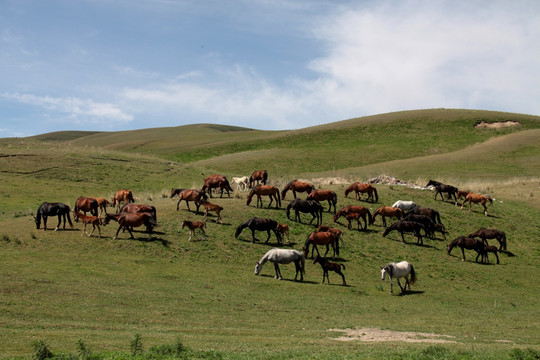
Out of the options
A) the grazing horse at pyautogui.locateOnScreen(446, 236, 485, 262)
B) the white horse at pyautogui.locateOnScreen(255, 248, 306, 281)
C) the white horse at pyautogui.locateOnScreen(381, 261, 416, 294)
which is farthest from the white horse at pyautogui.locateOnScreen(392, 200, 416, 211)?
the white horse at pyautogui.locateOnScreen(255, 248, 306, 281)

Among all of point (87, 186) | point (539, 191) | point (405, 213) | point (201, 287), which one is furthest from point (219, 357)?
point (539, 191)

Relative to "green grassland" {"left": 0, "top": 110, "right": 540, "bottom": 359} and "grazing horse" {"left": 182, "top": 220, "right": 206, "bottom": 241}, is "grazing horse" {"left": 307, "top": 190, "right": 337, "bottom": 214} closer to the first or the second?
"green grassland" {"left": 0, "top": 110, "right": 540, "bottom": 359}

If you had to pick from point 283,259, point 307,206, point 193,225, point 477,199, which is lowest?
point 283,259

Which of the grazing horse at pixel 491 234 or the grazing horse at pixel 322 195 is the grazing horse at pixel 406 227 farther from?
the grazing horse at pixel 322 195

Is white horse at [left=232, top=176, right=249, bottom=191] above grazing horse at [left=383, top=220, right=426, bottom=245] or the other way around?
above

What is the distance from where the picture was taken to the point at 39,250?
23.0 meters

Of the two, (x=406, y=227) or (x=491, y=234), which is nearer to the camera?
(x=406, y=227)

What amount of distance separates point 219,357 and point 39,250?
1531cm

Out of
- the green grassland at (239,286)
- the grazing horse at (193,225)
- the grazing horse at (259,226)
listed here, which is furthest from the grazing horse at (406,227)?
the grazing horse at (193,225)

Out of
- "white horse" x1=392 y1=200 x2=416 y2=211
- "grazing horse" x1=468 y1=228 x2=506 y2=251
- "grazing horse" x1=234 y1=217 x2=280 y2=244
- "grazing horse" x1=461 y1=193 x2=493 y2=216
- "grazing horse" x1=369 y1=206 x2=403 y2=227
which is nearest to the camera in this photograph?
"grazing horse" x1=234 y1=217 x2=280 y2=244

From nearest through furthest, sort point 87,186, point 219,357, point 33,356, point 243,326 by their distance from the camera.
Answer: point 33,356
point 219,357
point 243,326
point 87,186

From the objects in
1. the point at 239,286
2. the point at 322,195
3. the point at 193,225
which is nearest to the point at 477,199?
the point at 322,195

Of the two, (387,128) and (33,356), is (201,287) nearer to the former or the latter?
(33,356)

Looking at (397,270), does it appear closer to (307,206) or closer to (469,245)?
(469,245)
